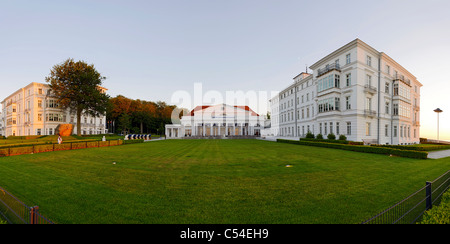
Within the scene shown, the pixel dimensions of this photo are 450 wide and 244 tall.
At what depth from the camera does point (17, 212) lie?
168 inches

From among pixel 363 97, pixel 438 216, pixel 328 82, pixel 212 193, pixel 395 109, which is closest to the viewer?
pixel 438 216

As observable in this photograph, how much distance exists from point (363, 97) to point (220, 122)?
139 ft

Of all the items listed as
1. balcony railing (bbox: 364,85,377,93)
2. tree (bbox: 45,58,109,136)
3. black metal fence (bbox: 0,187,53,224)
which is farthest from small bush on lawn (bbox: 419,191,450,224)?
tree (bbox: 45,58,109,136)

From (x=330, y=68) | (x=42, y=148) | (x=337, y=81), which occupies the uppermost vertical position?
(x=330, y=68)

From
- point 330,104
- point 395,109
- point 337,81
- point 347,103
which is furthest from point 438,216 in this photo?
point 395,109

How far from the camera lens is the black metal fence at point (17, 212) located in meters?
3.49

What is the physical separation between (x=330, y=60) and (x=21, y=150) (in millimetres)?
42600

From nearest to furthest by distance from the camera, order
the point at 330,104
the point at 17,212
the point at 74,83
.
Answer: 1. the point at 17,212
2. the point at 330,104
3. the point at 74,83

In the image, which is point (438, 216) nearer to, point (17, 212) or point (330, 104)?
point (17, 212)

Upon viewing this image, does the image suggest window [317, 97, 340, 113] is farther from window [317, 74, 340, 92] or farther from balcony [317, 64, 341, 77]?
balcony [317, 64, 341, 77]

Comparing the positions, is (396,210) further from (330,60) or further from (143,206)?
(330,60)

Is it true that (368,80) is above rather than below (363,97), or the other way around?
above

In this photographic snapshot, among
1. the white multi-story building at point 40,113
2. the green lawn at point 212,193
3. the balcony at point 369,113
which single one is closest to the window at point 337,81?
the balcony at point 369,113

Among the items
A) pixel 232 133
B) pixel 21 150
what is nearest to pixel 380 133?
pixel 232 133
